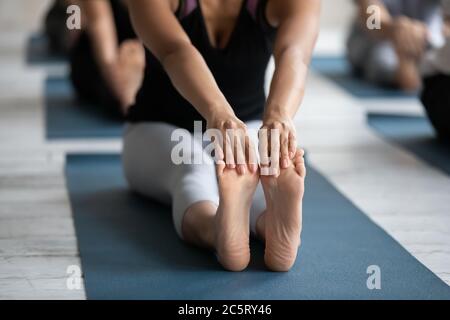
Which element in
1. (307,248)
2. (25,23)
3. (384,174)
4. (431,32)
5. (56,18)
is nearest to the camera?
(307,248)

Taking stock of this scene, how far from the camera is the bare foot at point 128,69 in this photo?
3033 millimetres

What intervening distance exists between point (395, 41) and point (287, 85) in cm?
183

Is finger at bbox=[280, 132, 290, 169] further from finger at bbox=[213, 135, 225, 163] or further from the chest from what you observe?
the chest

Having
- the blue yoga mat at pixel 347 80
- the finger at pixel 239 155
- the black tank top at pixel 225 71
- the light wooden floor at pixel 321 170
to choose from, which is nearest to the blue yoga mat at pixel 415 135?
the light wooden floor at pixel 321 170

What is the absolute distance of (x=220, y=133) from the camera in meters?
1.51

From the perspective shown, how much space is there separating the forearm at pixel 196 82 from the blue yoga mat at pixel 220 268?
311 mm

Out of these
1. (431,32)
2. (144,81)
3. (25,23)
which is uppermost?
(144,81)

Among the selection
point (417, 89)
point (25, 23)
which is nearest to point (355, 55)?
point (417, 89)

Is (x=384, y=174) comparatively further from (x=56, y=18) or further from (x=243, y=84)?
(x=56, y=18)

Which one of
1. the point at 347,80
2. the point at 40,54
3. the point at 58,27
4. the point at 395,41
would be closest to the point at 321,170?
the point at 395,41

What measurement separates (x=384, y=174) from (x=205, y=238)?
0.88 m

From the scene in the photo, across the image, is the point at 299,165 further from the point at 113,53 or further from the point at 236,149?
the point at 113,53

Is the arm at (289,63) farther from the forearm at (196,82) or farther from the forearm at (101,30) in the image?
the forearm at (101,30)

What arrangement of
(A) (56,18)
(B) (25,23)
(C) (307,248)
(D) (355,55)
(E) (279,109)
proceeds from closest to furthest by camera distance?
(E) (279,109) → (C) (307,248) → (D) (355,55) → (A) (56,18) → (B) (25,23)
